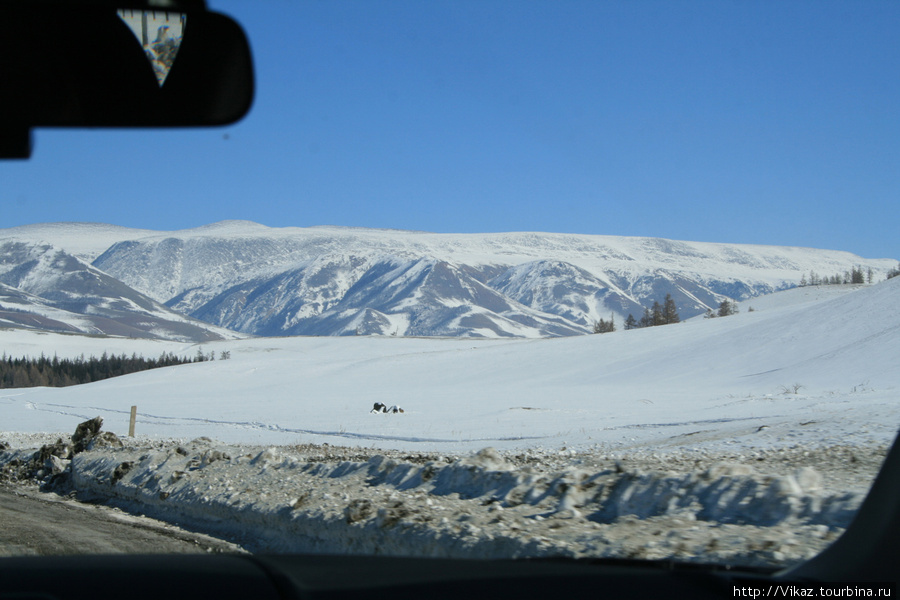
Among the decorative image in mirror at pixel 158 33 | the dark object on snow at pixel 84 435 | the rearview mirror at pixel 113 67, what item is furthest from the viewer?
the dark object on snow at pixel 84 435

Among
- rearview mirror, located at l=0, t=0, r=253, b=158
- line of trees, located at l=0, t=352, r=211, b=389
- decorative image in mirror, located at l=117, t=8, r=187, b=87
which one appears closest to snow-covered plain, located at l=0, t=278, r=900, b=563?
rearview mirror, located at l=0, t=0, r=253, b=158

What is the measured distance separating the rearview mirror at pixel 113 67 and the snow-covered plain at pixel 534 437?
14.0 feet

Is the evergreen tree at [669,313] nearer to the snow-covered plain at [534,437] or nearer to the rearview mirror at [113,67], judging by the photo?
the snow-covered plain at [534,437]

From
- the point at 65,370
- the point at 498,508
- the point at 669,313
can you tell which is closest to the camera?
the point at 498,508

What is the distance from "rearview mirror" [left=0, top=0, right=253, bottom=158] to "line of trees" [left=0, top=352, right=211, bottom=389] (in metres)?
113

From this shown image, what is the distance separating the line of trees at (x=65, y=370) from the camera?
370 feet

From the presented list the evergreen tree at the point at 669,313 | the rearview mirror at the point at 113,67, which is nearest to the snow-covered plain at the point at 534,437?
the rearview mirror at the point at 113,67

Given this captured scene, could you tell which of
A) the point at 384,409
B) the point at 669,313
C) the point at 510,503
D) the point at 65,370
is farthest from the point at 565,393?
the point at 65,370

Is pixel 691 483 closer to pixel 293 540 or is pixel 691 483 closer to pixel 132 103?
pixel 293 540

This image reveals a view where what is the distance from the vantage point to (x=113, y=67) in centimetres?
285

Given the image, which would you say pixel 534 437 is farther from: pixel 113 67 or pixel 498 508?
pixel 113 67

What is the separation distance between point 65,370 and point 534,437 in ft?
377

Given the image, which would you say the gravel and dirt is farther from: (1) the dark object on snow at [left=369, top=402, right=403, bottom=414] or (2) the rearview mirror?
(1) the dark object on snow at [left=369, top=402, right=403, bottom=414]

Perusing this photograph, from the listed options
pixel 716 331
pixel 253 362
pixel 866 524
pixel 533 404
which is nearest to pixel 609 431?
pixel 533 404
